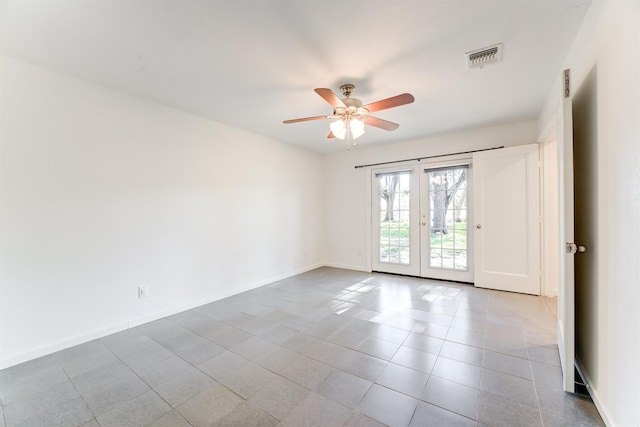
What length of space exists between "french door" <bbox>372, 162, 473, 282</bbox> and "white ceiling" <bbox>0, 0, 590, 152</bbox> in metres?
1.56

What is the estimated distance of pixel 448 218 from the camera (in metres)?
4.29

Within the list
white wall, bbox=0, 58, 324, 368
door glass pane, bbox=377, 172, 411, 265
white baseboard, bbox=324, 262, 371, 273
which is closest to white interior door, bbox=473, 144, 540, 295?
door glass pane, bbox=377, 172, 411, 265

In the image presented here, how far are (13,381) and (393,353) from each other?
9.23 ft

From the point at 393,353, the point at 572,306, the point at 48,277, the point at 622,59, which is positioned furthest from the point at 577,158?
the point at 48,277

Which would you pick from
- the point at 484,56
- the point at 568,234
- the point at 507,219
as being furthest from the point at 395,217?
the point at 568,234

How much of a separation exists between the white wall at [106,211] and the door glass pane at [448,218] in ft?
9.79

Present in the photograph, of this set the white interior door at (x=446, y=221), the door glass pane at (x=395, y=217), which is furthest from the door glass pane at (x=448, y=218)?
the door glass pane at (x=395, y=217)

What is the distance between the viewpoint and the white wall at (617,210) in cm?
114

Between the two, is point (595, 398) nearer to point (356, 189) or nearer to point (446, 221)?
point (446, 221)

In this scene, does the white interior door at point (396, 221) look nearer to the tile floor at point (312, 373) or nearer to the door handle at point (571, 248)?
the tile floor at point (312, 373)

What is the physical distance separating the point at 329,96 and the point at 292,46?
0.45m

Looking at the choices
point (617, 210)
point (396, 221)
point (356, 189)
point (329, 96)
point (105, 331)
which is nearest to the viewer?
point (617, 210)

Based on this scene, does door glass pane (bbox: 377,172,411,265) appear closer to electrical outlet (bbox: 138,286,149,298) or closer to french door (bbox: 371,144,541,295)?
french door (bbox: 371,144,541,295)

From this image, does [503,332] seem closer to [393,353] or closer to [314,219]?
[393,353]
